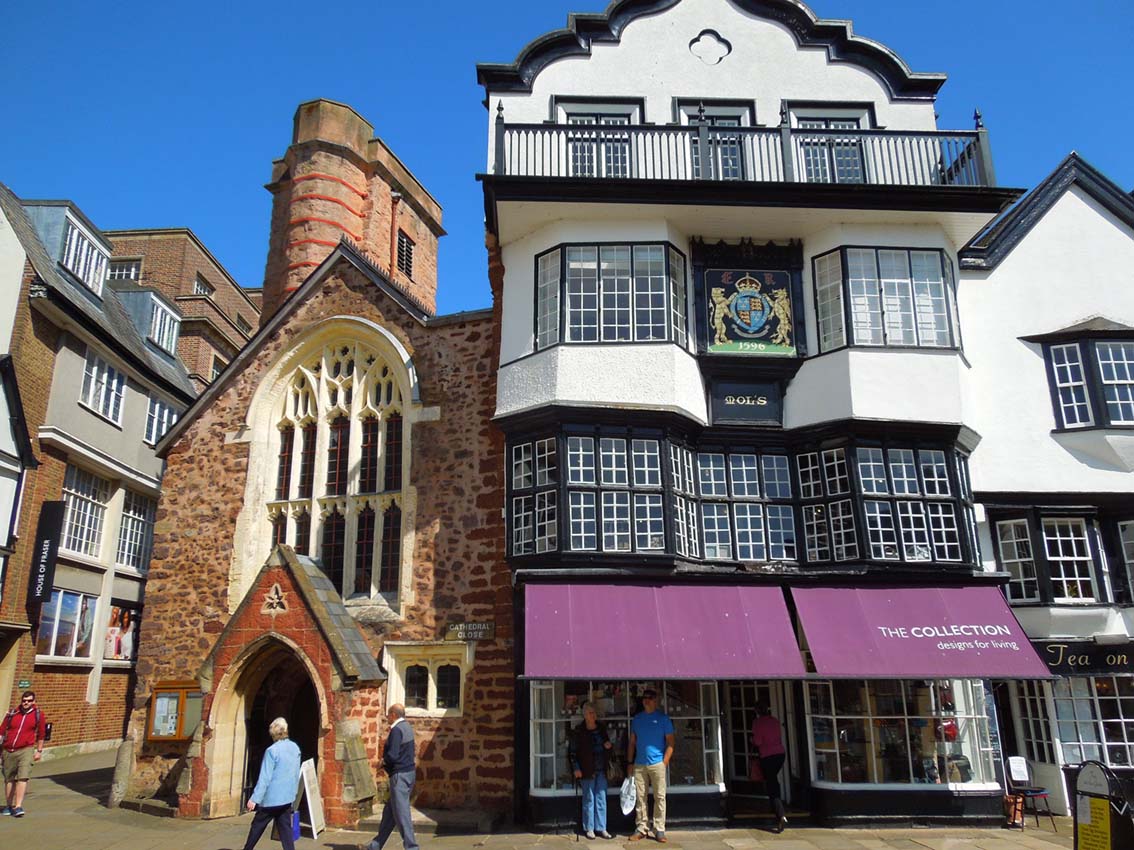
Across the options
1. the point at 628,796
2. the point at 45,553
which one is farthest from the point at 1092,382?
the point at 45,553

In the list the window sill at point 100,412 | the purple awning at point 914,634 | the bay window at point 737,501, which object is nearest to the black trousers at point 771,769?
the purple awning at point 914,634

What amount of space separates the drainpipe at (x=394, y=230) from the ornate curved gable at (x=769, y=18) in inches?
459

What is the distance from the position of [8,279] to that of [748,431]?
16.7 meters

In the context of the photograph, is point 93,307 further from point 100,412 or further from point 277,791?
point 277,791

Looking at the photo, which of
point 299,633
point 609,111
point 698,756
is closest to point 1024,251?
point 609,111

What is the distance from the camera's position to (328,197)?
24562 mm

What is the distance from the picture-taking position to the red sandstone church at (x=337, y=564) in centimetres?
1416

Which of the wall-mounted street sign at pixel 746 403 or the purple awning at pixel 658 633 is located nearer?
the purple awning at pixel 658 633

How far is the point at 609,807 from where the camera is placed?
42.0 ft

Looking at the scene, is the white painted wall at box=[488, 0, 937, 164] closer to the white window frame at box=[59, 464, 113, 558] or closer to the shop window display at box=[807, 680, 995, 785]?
the shop window display at box=[807, 680, 995, 785]

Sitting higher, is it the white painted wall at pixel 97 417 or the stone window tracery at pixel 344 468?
the white painted wall at pixel 97 417

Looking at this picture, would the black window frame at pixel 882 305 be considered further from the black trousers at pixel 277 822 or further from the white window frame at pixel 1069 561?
the black trousers at pixel 277 822

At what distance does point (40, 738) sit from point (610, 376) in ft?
36.6

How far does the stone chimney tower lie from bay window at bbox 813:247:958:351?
39.6 feet
